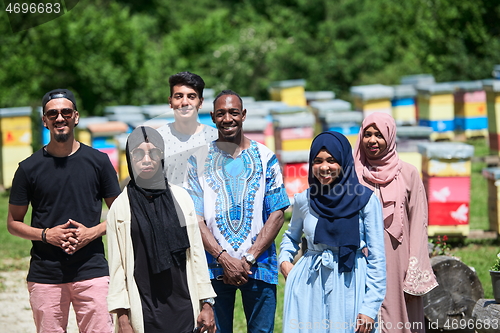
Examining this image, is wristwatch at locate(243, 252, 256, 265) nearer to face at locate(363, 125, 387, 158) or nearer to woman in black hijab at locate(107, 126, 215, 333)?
woman in black hijab at locate(107, 126, 215, 333)

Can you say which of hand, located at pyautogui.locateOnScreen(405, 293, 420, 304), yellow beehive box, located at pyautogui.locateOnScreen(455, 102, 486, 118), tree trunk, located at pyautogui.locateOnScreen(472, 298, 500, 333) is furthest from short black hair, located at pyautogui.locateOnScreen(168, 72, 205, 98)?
yellow beehive box, located at pyautogui.locateOnScreen(455, 102, 486, 118)

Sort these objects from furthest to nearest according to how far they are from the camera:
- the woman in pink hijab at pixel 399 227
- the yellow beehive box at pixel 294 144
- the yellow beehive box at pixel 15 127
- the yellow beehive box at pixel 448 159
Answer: the yellow beehive box at pixel 15 127
the yellow beehive box at pixel 294 144
the yellow beehive box at pixel 448 159
the woman in pink hijab at pixel 399 227

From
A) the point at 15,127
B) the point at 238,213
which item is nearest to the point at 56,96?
the point at 238,213

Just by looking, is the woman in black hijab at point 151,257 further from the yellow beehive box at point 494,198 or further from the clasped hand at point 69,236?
the yellow beehive box at point 494,198

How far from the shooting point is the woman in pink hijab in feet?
14.5

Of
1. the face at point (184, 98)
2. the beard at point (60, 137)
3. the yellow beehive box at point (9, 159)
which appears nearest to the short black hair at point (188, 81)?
the face at point (184, 98)

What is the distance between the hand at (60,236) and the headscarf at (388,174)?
198cm

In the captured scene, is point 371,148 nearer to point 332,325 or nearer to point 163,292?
point 332,325

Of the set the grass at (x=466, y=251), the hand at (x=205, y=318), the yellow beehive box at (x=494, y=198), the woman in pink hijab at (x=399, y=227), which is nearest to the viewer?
the hand at (x=205, y=318)

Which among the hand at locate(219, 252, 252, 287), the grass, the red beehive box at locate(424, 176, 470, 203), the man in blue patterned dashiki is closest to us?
the hand at locate(219, 252, 252, 287)

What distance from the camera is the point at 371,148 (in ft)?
14.9

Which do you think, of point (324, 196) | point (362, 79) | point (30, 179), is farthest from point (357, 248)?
point (362, 79)

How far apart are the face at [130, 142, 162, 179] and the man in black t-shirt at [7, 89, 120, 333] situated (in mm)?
836

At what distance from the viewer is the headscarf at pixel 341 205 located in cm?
374
